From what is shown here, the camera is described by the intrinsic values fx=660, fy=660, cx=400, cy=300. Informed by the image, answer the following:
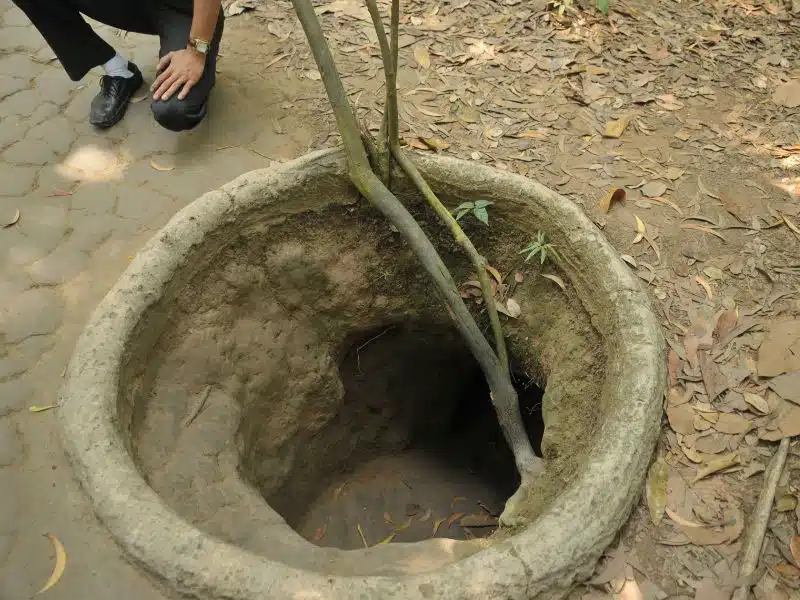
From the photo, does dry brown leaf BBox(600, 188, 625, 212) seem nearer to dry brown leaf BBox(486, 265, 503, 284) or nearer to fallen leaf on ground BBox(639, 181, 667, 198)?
fallen leaf on ground BBox(639, 181, 667, 198)

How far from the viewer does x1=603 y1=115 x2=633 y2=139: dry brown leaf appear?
2.91 metres

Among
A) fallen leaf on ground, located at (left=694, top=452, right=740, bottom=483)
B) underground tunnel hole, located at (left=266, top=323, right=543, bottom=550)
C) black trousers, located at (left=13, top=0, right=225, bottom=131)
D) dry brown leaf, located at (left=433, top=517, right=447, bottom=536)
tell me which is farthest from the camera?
dry brown leaf, located at (left=433, top=517, right=447, bottom=536)

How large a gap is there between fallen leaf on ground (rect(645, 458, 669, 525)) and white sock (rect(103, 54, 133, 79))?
2.88m

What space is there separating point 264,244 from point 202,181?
0.50 meters

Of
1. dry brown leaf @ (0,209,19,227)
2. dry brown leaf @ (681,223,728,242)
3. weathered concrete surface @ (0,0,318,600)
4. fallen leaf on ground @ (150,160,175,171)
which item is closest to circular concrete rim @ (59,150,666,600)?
weathered concrete surface @ (0,0,318,600)

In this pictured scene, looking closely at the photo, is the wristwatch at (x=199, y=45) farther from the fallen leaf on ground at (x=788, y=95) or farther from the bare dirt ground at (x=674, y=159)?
the fallen leaf on ground at (x=788, y=95)

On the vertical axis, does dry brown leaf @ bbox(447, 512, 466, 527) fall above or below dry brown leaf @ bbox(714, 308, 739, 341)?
below

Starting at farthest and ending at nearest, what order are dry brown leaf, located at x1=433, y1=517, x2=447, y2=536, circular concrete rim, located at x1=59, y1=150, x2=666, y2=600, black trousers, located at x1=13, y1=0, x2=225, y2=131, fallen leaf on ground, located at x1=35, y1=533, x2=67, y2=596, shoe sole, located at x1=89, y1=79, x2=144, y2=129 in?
dry brown leaf, located at x1=433, y1=517, x2=447, y2=536, shoe sole, located at x1=89, y1=79, x2=144, y2=129, black trousers, located at x1=13, y1=0, x2=225, y2=131, fallen leaf on ground, located at x1=35, y1=533, x2=67, y2=596, circular concrete rim, located at x1=59, y1=150, x2=666, y2=600

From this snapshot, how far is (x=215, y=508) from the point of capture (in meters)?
2.11

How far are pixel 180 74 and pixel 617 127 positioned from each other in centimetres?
194

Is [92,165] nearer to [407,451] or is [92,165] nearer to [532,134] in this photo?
[532,134]

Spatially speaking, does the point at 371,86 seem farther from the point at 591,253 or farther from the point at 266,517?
the point at 266,517

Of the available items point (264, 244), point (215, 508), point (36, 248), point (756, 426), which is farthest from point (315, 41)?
point (756, 426)

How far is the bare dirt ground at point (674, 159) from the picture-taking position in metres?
1.85
